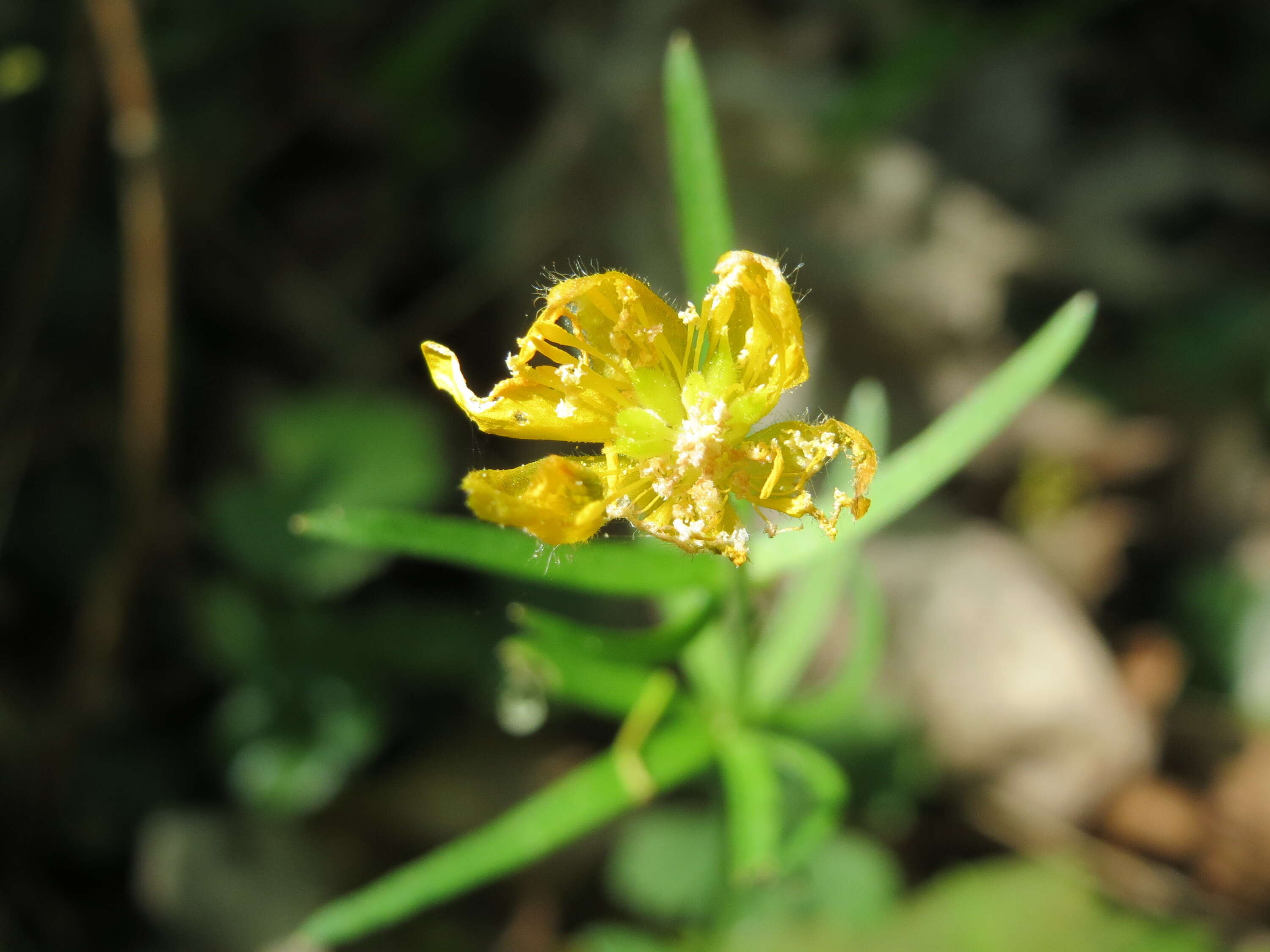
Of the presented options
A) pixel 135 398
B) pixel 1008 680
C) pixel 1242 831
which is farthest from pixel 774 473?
pixel 1242 831

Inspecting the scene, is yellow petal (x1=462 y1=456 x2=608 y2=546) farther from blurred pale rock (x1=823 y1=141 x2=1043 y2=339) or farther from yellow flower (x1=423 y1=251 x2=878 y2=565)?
blurred pale rock (x1=823 y1=141 x2=1043 y2=339)

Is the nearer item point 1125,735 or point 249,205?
point 1125,735

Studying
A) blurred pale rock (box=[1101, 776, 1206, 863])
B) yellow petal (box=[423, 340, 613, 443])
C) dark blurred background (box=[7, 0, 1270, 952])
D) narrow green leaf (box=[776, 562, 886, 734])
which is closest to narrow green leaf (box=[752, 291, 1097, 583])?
yellow petal (box=[423, 340, 613, 443])

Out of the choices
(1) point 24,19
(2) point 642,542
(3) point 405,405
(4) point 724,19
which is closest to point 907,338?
(4) point 724,19

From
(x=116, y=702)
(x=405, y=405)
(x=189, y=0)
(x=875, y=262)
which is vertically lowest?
(x=116, y=702)

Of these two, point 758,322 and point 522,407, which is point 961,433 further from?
point 522,407

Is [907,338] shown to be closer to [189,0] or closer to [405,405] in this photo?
[405,405]
